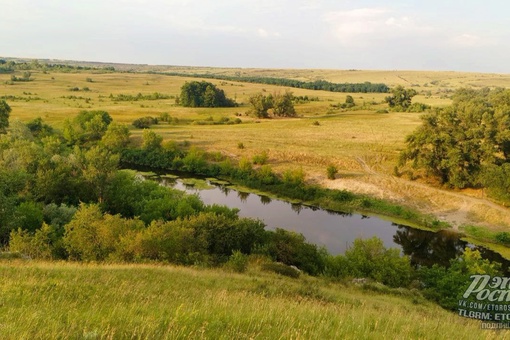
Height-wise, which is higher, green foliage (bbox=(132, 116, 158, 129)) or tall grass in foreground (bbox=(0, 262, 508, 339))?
tall grass in foreground (bbox=(0, 262, 508, 339))

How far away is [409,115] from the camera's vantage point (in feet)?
289

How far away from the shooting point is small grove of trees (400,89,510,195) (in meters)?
38.5

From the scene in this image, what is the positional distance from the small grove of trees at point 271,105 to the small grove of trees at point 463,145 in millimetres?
44401

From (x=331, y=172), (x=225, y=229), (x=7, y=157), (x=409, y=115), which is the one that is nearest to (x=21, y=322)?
(x=225, y=229)

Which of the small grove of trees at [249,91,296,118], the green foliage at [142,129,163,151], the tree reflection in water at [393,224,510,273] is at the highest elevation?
the small grove of trees at [249,91,296,118]

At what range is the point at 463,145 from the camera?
3931 cm

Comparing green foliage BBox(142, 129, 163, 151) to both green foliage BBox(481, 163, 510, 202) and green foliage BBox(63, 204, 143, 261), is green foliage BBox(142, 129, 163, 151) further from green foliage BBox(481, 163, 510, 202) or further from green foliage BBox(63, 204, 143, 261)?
green foliage BBox(481, 163, 510, 202)

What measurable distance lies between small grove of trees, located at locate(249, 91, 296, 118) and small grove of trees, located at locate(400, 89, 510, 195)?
44401 mm

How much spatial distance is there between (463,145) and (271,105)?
163 ft

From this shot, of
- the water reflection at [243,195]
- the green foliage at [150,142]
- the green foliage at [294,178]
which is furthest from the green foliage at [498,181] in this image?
the green foliage at [150,142]

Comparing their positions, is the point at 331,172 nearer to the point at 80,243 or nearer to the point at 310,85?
the point at 80,243

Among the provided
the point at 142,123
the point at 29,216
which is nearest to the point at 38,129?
the point at 142,123

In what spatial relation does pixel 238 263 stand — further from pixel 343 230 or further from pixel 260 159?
Answer: pixel 260 159

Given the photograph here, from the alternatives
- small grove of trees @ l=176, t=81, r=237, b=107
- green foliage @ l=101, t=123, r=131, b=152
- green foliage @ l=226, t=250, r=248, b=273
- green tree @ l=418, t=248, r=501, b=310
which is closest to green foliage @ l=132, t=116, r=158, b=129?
green foliage @ l=101, t=123, r=131, b=152
